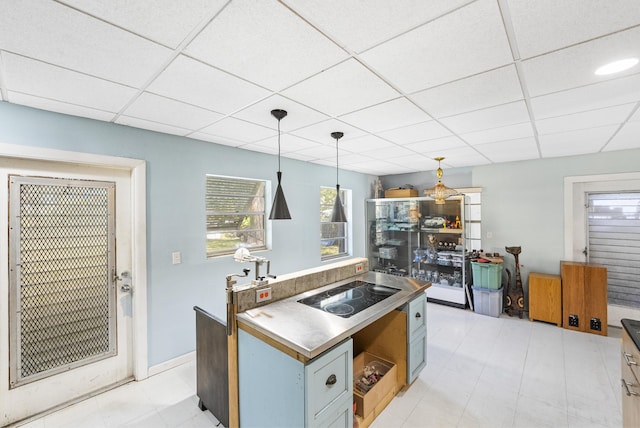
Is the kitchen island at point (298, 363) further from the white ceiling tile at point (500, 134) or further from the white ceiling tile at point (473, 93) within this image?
the white ceiling tile at point (500, 134)

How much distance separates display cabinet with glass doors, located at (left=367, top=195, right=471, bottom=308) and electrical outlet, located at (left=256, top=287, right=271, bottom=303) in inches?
143

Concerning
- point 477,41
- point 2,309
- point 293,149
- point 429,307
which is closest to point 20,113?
point 2,309

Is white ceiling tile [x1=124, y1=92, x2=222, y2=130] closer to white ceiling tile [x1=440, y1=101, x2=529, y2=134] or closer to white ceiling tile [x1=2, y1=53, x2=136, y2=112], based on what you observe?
white ceiling tile [x1=2, y1=53, x2=136, y2=112]

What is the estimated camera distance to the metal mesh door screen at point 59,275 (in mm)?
2121

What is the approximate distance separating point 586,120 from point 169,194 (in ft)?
13.2

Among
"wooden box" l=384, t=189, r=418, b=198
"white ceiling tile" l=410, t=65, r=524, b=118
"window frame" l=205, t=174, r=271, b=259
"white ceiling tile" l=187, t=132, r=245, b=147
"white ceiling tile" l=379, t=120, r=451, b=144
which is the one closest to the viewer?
"white ceiling tile" l=410, t=65, r=524, b=118

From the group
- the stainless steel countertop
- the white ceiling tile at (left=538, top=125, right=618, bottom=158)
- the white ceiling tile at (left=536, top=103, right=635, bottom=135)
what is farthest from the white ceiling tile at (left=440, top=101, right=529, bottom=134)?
the stainless steel countertop

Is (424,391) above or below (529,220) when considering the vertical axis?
below

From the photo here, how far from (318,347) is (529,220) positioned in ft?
14.3

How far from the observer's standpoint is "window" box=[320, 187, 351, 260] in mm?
4836

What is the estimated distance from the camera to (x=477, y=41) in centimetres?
132

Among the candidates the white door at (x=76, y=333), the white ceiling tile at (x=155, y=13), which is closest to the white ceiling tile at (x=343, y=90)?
the white ceiling tile at (x=155, y=13)

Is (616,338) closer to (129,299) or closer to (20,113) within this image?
(129,299)

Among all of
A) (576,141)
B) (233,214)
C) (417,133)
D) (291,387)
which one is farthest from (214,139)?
(576,141)
